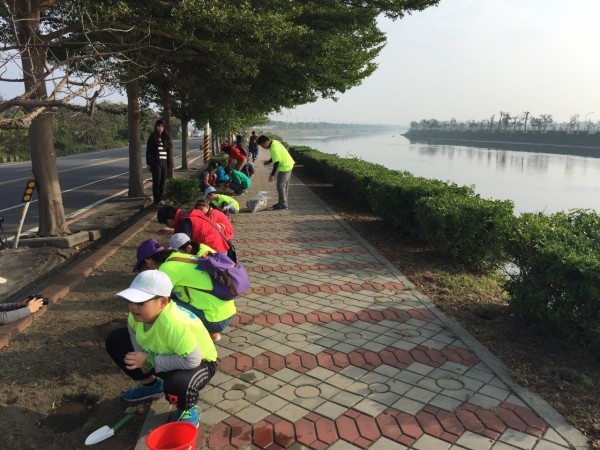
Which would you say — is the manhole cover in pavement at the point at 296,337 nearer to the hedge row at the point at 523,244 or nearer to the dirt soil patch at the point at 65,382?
the dirt soil patch at the point at 65,382

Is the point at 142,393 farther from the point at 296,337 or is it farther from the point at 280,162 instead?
the point at 280,162

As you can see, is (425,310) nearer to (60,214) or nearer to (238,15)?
(238,15)

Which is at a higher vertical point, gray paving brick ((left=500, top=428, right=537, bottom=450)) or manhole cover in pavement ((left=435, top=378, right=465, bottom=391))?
manhole cover in pavement ((left=435, top=378, right=465, bottom=391))

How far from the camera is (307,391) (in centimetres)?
303

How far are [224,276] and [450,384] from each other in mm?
1784

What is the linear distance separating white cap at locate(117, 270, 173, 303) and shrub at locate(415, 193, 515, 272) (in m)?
3.98

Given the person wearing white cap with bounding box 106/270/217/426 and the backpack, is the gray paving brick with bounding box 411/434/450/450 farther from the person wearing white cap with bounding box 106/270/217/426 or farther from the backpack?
the backpack

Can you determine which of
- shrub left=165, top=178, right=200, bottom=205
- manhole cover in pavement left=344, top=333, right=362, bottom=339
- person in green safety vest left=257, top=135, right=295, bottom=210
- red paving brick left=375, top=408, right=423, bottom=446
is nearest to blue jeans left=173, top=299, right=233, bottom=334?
manhole cover in pavement left=344, top=333, right=362, bottom=339

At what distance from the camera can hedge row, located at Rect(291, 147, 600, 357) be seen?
3324 millimetres

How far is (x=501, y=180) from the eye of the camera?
21.0 meters

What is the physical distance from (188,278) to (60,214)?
5.19 metres

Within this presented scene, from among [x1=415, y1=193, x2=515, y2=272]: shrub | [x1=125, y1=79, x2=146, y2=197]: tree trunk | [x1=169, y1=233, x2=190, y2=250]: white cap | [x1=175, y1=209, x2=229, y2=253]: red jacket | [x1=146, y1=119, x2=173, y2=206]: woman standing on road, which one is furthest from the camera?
[x1=125, y1=79, x2=146, y2=197]: tree trunk

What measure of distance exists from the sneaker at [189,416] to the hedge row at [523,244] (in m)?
2.83

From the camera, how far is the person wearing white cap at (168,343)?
2.43 m
